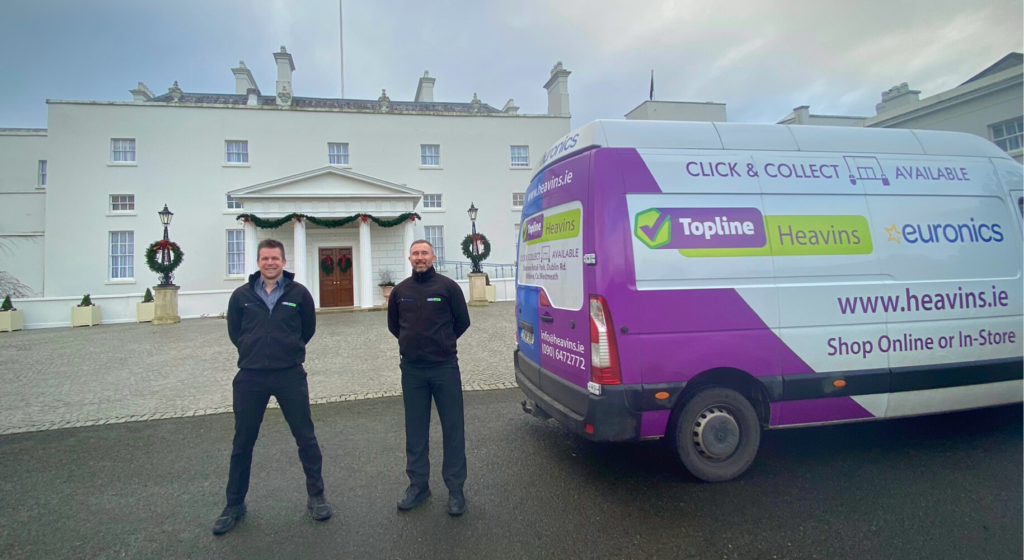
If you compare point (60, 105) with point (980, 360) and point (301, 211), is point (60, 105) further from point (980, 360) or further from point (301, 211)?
point (980, 360)

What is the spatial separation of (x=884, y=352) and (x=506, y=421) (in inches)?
133

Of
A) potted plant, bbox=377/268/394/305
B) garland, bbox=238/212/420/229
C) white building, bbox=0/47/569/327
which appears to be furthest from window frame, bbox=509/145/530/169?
potted plant, bbox=377/268/394/305

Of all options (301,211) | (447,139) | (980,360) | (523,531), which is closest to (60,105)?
(301,211)

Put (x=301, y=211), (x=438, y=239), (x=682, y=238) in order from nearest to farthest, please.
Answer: (x=682, y=238) → (x=301, y=211) → (x=438, y=239)

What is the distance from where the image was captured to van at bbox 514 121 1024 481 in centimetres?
323

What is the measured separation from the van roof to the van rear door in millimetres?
221

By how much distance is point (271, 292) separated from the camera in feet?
10.7

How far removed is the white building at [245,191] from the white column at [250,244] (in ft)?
0.21

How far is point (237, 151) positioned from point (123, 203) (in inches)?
220

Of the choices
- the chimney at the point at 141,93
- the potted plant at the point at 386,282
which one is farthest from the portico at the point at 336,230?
the chimney at the point at 141,93

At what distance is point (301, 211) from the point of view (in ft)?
63.1

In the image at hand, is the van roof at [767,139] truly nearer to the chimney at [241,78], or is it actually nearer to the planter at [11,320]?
the planter at [11,320]

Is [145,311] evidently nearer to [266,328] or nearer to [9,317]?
[9,317]

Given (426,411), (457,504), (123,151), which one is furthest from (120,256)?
(457,504)
